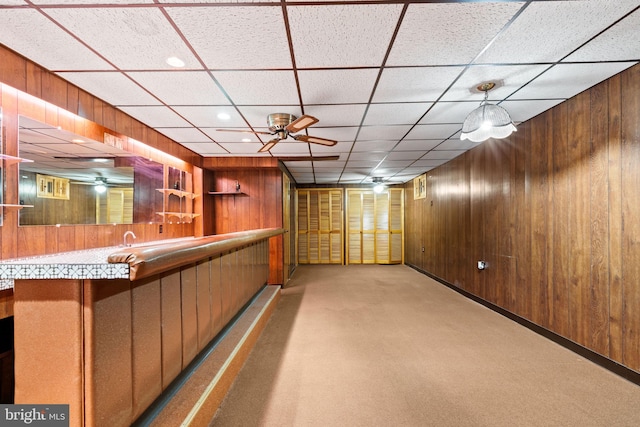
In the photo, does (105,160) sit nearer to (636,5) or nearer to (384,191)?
(636,5)

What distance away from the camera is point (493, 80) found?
251cm

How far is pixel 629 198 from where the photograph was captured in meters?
2.34

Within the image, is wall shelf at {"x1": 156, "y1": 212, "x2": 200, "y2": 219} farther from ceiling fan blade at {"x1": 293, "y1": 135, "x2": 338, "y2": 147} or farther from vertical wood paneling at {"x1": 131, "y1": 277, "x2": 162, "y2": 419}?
vertical wood paneling at {"x1": 131, "y1": 277, "x2": 162, "y2": 419}

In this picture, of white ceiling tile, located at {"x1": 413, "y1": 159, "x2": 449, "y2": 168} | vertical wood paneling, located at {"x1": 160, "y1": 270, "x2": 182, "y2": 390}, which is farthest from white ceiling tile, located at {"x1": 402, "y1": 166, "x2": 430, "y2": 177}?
vertical wood paneling, located at {"x1": 160, "y1": 270, "x2": 182, "y2": 390}

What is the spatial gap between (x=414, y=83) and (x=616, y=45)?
54.3 inches

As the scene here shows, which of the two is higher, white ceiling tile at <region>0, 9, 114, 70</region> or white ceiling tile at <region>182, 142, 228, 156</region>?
white ceiling tile at <region>0, 9, 114, 70</region>

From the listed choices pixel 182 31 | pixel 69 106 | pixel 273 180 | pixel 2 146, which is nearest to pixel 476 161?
pixel 273 180

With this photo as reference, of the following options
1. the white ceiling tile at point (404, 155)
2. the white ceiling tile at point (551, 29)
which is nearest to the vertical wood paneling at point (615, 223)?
the white ceiling tile at point (551, 29)

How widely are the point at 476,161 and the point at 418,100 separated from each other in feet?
8.22

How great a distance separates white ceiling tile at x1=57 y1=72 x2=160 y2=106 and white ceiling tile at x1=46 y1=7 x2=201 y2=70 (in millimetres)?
309

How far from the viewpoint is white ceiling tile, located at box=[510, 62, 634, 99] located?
7.54 feet

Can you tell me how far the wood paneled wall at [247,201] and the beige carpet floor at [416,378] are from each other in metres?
2.48

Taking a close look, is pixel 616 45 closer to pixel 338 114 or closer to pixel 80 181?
pixel 338 114

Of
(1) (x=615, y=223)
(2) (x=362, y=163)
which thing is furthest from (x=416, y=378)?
(2) (x=362, y=163)
